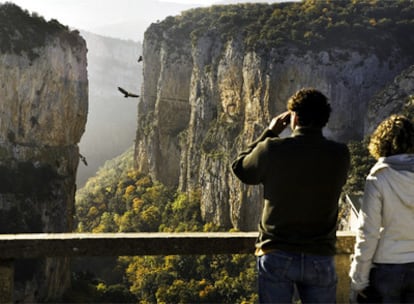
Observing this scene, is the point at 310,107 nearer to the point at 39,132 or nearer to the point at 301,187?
the point at 301,187

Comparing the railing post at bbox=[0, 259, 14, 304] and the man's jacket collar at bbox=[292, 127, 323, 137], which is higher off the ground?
the man's jacket collar at bbox=[292, 127, 323, 137]

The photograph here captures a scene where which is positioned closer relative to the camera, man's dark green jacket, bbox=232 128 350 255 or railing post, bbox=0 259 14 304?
man's dark green jacket, bbox=232 128 350 255

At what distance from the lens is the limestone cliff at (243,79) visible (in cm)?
4834

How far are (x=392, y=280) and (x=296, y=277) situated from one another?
73cm

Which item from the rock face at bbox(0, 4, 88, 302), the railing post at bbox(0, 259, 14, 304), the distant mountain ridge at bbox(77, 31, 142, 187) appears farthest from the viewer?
the distant mountain ridge at bbox(77, 31, 142, 187)

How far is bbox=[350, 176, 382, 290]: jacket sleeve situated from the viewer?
327cm

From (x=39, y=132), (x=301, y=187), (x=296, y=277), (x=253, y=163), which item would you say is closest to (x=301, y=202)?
(x=301, y=187)

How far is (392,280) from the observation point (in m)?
3.31

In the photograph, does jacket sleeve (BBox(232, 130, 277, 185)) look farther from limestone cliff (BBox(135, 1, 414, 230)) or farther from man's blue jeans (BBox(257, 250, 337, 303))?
limestone cliff (BBox(135, 1, 414, 230))

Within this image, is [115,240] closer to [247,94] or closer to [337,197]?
[337,197]

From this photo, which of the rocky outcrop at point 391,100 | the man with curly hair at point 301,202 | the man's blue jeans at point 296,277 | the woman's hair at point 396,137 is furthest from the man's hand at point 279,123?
the rocky outcrop at point 391,100

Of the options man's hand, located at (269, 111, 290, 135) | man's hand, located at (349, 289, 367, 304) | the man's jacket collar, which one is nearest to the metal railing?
man's hand, located at (349, 289, 367, 304)

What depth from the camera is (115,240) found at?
13.8ft

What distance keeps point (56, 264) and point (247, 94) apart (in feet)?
103
